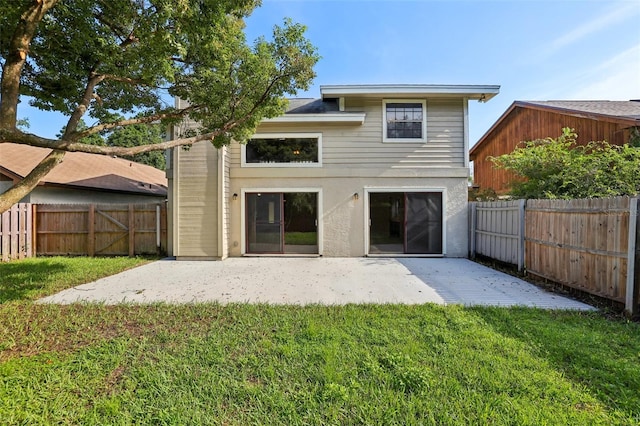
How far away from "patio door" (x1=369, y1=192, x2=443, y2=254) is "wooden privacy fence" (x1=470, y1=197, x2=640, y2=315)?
1.91 m

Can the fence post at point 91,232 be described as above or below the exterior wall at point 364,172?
below

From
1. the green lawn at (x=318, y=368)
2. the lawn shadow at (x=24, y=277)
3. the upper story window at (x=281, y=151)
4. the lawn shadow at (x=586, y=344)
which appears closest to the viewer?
the green lawn at (x=318, y=368)

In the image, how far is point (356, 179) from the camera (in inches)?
367

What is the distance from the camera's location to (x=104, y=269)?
723cm

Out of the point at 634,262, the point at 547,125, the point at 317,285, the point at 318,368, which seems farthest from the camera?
the point at 547,125

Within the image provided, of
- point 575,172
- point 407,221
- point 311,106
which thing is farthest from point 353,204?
point 575,172

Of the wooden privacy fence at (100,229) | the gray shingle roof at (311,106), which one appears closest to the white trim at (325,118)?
the gray shingle roof at (311,106)

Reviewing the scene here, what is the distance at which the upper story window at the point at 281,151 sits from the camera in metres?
9.36

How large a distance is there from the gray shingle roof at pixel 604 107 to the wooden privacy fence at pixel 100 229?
15.4 m

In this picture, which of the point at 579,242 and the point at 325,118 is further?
the point at 325,118

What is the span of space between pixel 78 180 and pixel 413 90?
504 inches

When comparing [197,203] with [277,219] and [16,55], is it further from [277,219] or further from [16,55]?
[16,55]

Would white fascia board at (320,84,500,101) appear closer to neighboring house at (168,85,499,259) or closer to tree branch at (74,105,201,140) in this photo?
neighboring house at (168,85,499,259)

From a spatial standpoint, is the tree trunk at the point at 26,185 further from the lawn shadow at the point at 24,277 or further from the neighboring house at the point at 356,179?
the neighboring house at the point at 356,179
